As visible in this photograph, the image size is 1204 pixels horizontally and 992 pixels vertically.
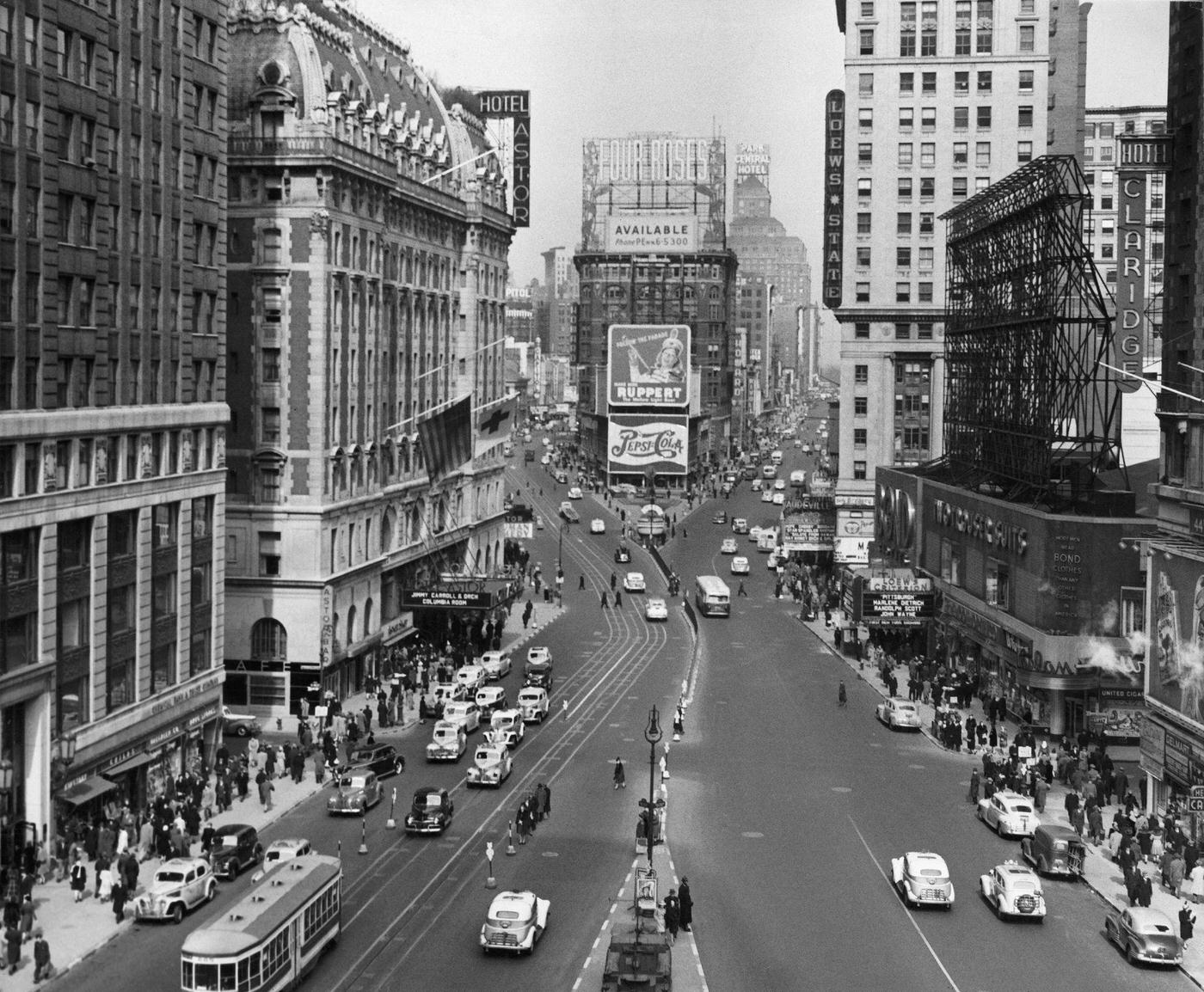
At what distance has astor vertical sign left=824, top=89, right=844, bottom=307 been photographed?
139375mm

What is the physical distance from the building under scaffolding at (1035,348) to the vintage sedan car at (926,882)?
29.3 metres

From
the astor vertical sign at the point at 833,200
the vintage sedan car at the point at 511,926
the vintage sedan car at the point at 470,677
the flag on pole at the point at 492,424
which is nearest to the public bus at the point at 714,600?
the flag on pole at the point at 492,424

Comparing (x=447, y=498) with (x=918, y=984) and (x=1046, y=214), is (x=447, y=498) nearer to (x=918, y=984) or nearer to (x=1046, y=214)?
(x=1046, y=214)

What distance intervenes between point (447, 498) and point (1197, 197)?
5517 cm

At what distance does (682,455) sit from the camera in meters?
197

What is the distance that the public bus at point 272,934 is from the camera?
35.9 m

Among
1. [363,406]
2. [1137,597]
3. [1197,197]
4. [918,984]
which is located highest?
[1197,197]

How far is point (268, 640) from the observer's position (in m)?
78.9

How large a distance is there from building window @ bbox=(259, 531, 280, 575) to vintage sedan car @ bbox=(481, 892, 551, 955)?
38386 millimetres

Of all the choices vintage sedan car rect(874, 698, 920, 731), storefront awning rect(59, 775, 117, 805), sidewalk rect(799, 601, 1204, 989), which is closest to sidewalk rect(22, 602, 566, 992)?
storefront awning rect(59, 775, 117, 805)

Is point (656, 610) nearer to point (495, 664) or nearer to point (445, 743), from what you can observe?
point (495, 664)

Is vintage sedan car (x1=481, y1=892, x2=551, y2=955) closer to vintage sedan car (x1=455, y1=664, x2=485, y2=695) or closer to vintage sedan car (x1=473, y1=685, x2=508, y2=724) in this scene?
vintage sedan car (x1=473, y1=685, x2=508, y2=724)

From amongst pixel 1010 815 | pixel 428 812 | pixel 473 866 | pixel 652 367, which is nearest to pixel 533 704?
pixel 428 812

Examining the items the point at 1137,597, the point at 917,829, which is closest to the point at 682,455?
the point at 1137,597
